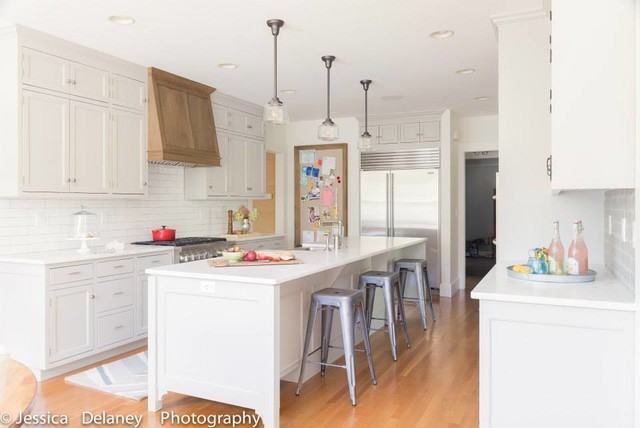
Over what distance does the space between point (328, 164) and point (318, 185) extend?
0.35m

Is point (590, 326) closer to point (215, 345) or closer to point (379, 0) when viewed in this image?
point (215, 345)

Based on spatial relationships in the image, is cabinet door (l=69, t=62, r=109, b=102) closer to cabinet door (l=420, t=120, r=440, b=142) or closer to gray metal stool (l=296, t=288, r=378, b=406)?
gray metal stool (l=296, t=288, r=378, b=406)

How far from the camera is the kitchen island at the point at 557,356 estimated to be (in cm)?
208

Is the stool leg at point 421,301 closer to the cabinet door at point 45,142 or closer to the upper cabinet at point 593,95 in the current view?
the upper cabinet at point 593,95

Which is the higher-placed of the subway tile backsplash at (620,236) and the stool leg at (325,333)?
the subway tile backsplash at (620,236)

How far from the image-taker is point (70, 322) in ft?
12.7

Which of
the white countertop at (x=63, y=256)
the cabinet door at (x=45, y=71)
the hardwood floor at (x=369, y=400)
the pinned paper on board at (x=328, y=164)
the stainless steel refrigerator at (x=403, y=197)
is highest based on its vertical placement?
the cabinet door at (x=45, y=71)

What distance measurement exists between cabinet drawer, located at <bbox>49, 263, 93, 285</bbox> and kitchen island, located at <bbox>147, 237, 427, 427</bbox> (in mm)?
1027

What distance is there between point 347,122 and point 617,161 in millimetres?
5667

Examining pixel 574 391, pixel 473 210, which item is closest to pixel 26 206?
pixel 574 391

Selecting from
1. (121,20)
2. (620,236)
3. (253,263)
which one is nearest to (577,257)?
(620,236)

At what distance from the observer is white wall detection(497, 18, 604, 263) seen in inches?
138

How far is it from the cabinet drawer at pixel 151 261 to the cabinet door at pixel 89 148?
684 mm

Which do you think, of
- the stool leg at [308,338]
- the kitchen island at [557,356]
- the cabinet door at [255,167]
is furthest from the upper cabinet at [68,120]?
the kitchen island at [557,356]
